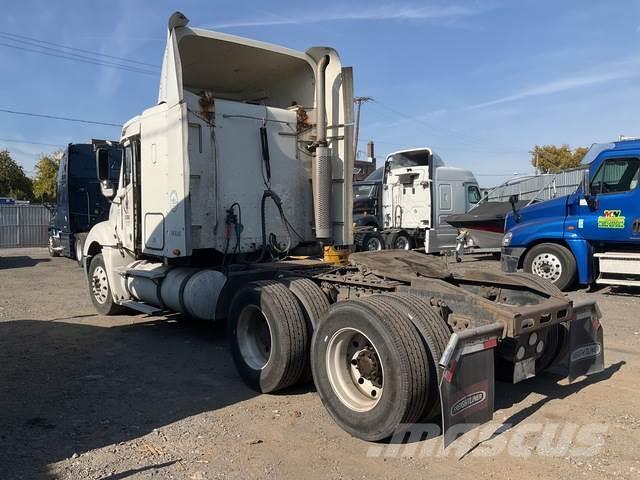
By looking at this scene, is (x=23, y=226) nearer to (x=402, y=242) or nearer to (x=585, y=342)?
(x=402, y=242)

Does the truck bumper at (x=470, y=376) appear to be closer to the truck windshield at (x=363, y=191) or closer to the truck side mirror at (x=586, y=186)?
the truck side mirror at (x=586, y=186)

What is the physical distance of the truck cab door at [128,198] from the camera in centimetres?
792

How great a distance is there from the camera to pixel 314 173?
24.9 ft

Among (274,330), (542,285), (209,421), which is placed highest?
(542,285)

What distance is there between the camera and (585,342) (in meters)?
4.74

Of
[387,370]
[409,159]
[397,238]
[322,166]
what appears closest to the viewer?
[387,370]

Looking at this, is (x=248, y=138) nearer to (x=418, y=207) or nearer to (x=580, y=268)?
(x=580, y=268)

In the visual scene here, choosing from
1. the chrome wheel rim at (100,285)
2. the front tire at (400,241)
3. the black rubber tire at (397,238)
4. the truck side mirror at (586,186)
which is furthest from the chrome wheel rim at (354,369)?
the front tire at (400,241)

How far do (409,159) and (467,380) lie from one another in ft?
53.8

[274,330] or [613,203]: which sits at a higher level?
[613,203]

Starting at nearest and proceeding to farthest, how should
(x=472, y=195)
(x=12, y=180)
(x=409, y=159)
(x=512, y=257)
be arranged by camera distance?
(x=512, y=257) → (x=409, y=159) → (x=472, y=195) → (x=12, y=180)

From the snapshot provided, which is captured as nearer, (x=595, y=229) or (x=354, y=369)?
(x=354, y=369)

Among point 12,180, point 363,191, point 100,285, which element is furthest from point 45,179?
point 100,285

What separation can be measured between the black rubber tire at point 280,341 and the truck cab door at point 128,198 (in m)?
3.46
